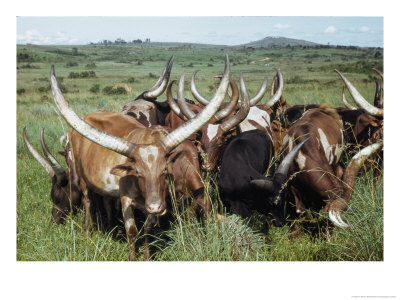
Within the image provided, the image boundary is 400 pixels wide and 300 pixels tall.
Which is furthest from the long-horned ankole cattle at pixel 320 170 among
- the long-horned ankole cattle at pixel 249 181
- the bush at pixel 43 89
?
the bush at pixel 43 89

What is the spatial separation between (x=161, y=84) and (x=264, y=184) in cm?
240

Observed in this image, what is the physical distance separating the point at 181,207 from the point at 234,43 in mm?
1894

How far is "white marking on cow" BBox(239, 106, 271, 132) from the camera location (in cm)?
542

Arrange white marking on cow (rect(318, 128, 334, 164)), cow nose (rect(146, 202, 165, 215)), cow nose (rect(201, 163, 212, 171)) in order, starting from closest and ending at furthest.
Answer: cow nose (rect(146, 202, 165, 215)) → cow nose (rect(201, 163, 212, 171)) → white marking on cow (rect(318, 128, 334, 164))

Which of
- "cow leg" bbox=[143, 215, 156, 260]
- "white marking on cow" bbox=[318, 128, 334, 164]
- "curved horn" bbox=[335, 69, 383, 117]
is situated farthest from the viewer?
"white marking on cow" bbox=[318, 128, 334, 164]

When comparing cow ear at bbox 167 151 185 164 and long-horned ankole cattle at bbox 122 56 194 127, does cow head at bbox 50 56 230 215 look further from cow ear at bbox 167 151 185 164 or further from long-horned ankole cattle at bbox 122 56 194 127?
long-horned ankole cattle at bbox 122 56 194 127

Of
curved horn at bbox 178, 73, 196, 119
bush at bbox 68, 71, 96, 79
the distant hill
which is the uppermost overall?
the distant hill

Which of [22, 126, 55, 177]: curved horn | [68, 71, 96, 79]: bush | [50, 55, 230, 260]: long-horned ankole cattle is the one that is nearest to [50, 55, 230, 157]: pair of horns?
[50, 55, 230, 260]: long-horned ankole cattle

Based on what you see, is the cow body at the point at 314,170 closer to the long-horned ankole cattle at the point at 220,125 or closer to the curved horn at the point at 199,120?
the long-horned ankole cattle at the point at 220,125

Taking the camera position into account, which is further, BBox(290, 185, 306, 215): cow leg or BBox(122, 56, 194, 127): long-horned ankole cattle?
BBox(122, 56, 194, 127): long-horned ankole cattle

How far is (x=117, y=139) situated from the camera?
11.2ft

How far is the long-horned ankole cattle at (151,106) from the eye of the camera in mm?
5664
